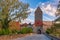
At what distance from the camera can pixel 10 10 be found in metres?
10.1

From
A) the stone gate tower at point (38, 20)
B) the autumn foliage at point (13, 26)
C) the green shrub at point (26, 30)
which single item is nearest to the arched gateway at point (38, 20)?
the stone gate tower at point (38, 20)

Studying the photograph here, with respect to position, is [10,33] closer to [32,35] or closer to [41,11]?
[32,35]

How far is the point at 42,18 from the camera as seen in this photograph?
30.7 ft

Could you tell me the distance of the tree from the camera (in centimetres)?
978

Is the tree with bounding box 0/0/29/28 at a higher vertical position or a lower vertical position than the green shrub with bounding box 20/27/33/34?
higher

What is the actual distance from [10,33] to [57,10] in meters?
2.07

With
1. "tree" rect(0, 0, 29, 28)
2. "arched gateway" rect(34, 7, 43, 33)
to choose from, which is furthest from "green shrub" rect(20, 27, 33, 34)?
"tree" rect(0, 0, 29, 28)

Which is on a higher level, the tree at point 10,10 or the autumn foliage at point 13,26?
the tree at point 10,10

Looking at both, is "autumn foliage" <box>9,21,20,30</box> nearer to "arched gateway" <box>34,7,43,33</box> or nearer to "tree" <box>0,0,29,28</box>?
"tree" <box>0,0,29,28</box>

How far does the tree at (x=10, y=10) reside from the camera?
978 cm

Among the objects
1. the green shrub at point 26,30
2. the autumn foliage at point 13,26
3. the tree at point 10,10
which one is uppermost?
the tree at point 10,10

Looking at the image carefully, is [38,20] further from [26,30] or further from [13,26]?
[13,26]

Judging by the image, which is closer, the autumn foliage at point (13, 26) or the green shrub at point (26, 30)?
the green shrub at point (26, 30)

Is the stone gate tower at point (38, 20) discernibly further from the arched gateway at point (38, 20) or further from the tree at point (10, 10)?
the tree at point (10, 10)
